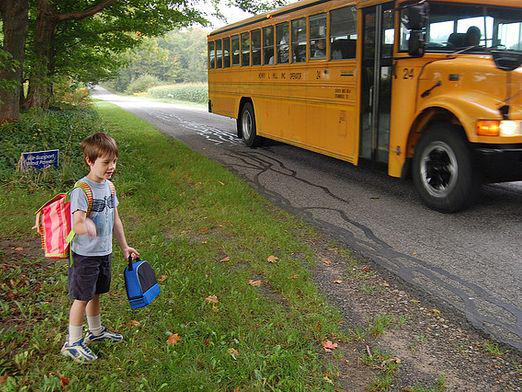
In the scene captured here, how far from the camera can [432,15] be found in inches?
241

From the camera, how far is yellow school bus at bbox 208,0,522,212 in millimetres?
5430

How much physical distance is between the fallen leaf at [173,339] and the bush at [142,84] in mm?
81467

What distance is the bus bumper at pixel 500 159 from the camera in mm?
5387

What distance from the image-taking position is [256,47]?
1084cm

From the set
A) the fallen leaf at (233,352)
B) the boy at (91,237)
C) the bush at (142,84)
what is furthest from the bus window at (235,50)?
the bush at (142,84)

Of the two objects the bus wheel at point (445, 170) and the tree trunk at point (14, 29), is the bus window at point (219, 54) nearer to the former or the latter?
the tree trunk at point (14, 29)

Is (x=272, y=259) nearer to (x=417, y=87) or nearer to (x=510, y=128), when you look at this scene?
(x=510, y=128)

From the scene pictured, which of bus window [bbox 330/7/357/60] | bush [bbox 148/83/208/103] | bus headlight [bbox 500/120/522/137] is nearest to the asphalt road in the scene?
bus headlight [bbox 500/120/522/137]

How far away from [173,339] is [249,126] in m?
9.03

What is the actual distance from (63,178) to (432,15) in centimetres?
550

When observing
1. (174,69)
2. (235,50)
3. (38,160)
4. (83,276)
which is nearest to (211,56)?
(235,50)

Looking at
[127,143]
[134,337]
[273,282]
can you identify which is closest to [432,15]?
[273,282]

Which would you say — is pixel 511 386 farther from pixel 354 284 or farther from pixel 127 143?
pixel 127 143

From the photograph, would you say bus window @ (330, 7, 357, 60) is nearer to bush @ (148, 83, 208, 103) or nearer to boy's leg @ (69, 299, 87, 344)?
boy's leg @ (69, 299, 87, 344)
